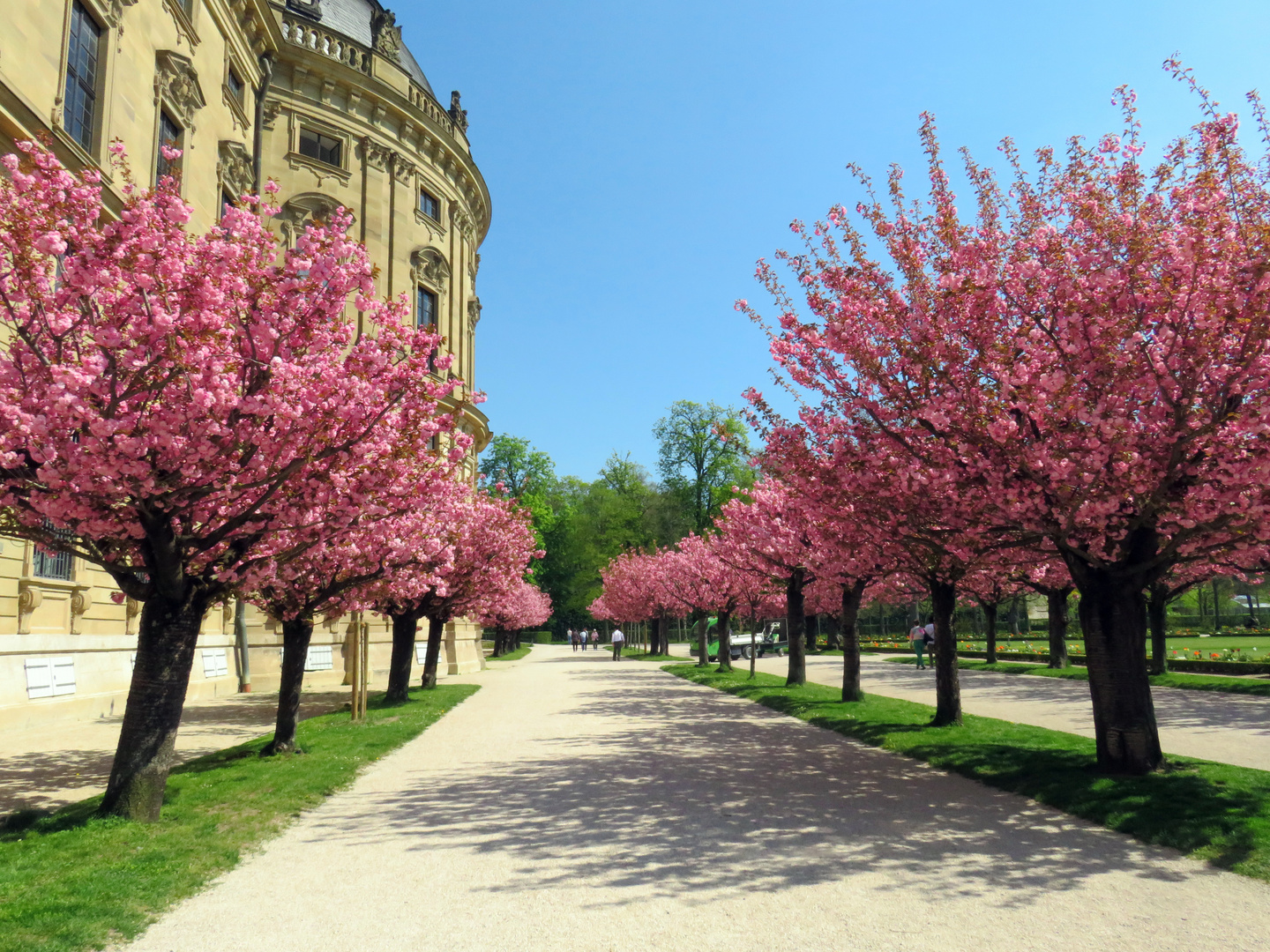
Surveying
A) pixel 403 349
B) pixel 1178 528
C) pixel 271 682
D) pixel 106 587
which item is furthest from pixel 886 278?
pixel 271 682

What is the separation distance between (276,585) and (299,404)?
4795mm

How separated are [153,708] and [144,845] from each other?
5.48 feet

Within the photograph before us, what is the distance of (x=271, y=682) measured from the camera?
2542 cm

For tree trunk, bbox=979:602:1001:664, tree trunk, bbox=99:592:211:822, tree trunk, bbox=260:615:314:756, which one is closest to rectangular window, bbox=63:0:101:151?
tree trunk, bbox=260:615:314:756

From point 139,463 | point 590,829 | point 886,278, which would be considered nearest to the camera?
point 139,463

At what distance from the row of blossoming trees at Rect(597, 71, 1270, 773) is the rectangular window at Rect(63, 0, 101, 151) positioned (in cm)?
1346

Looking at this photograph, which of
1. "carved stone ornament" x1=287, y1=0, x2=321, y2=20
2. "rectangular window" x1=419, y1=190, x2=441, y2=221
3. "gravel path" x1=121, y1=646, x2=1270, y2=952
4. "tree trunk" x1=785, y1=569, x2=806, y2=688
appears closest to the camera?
"gravel path" x1=121, y1=646, x2=1270, y2=952

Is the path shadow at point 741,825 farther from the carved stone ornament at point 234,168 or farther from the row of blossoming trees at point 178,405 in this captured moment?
the carved stone ornament at point 234,168

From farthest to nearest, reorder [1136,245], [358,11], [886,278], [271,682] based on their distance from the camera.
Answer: [358,11]
[271,682]
[886,278]
[1136,245]

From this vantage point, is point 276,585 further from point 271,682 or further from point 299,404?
point 271,682

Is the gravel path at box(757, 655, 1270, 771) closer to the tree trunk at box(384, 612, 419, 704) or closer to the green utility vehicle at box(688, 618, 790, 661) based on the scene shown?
the tree trunk at box(384, 612, 419, 704)

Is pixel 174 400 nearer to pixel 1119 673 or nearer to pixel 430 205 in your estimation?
pixel 1119 673

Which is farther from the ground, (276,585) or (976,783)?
(276,585)

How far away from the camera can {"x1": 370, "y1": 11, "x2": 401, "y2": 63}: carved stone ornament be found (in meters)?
33.9
